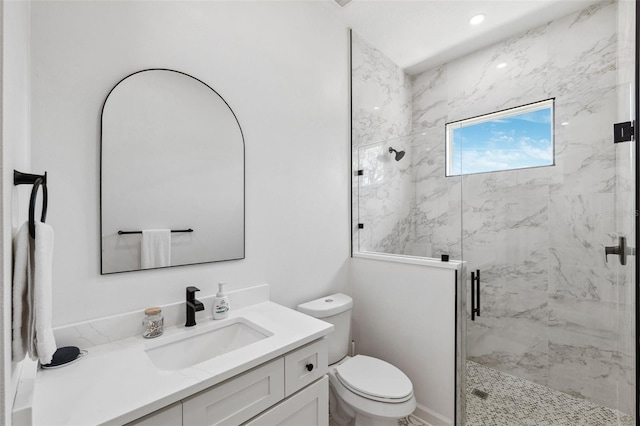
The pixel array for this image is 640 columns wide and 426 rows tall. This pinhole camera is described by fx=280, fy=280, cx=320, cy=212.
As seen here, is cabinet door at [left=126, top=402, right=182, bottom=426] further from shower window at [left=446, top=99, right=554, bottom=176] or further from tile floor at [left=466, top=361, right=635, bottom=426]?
shower window at [left=446, top=99, right=554, bottom=176]

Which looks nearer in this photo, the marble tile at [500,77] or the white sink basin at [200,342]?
the white sink basin at [200,342]

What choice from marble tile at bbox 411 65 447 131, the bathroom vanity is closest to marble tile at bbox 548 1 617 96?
marble tile at bbox 411 65 447 131

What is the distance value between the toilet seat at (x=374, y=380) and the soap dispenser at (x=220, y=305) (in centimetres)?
76

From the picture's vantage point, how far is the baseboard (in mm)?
1733

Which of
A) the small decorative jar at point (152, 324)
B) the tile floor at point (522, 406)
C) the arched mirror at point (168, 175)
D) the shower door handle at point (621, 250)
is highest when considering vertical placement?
the arched mirror at point (168, 175)

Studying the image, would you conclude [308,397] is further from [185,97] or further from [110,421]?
[185,97]

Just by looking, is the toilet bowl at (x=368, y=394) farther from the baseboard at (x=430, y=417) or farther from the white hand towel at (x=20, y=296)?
the white hand towel at (x=20, y=296)

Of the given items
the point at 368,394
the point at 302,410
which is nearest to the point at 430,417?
the point at 368,394

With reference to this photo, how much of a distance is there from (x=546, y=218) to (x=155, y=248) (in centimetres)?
245

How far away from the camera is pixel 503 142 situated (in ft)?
7.30

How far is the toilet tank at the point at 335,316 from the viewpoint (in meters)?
1.75

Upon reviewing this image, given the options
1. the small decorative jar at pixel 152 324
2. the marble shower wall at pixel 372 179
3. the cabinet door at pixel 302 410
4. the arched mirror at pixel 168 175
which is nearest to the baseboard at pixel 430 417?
the cabinet door at pixel 302 410

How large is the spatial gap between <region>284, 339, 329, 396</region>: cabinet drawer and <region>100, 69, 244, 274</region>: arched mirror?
2.07 ft

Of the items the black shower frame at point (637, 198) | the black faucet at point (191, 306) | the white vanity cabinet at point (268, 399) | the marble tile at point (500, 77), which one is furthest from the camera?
the marble tile at point (500, 77)
